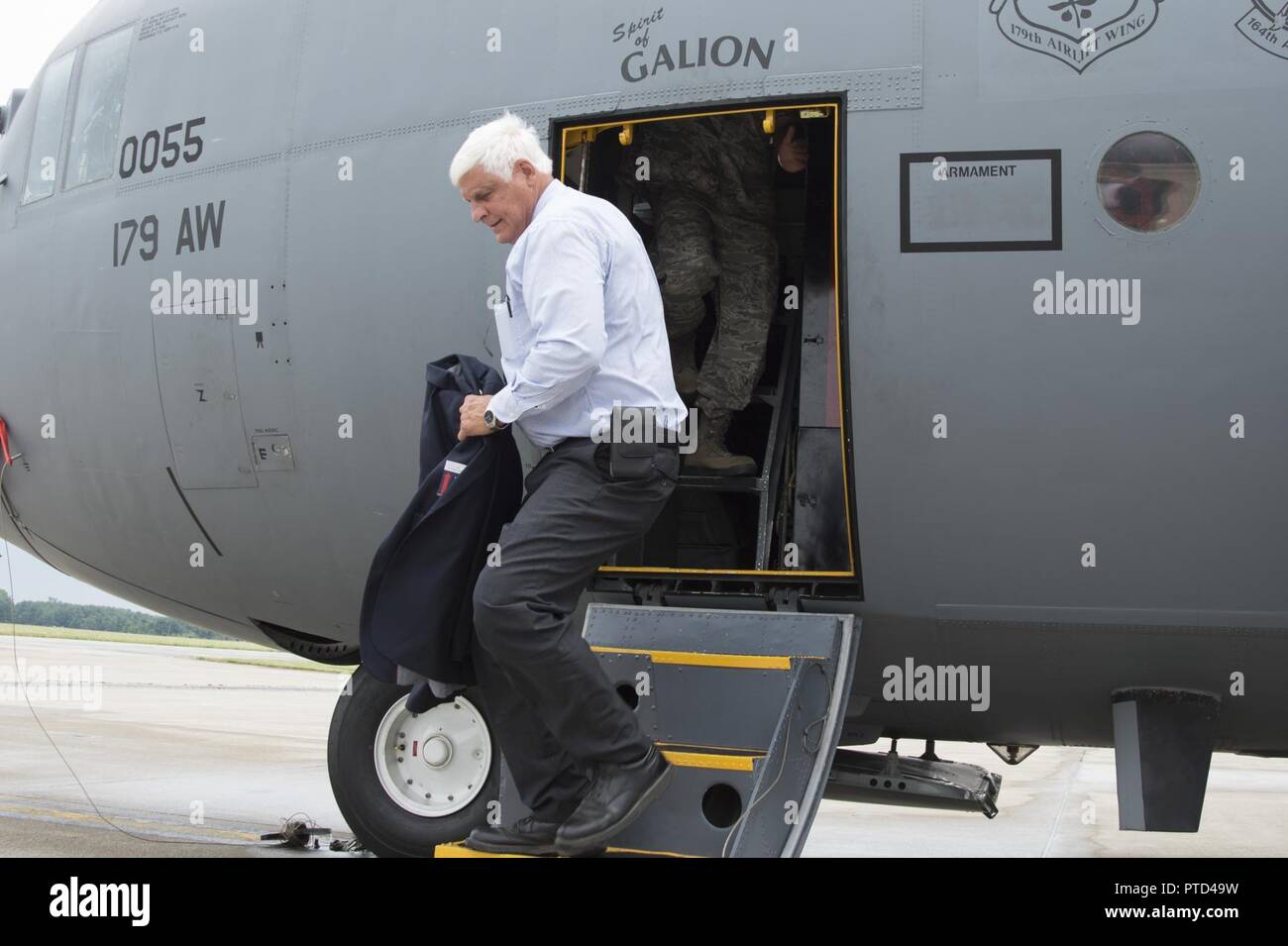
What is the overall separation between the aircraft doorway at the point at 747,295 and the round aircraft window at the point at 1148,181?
1216mm

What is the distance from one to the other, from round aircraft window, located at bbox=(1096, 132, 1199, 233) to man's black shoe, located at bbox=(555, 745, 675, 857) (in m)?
2.38

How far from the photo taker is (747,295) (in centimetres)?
547

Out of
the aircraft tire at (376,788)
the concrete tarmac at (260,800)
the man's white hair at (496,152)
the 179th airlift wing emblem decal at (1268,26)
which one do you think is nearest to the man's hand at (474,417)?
the man's white hair at (496,152)

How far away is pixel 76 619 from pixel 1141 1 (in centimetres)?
6679

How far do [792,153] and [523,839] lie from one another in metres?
2.91

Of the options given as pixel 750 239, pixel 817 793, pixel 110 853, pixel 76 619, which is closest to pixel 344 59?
pixel 750 239

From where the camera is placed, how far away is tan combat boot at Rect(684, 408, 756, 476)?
18.1 feet

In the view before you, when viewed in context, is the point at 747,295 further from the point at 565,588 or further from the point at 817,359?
the point at 565,588

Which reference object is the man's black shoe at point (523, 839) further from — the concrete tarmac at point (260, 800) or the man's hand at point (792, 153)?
the concrete tarmac at point (260, 800)

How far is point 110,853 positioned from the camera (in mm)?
6617

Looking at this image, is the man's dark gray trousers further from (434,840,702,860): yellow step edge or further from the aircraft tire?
the aircraft tire

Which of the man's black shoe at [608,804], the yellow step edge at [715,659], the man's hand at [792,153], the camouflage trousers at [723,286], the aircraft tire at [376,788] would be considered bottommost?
the aircraft tire at [376,788]

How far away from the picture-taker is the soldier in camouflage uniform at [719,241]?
5340 mm

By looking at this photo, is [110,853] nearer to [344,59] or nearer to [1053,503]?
[344,59]
